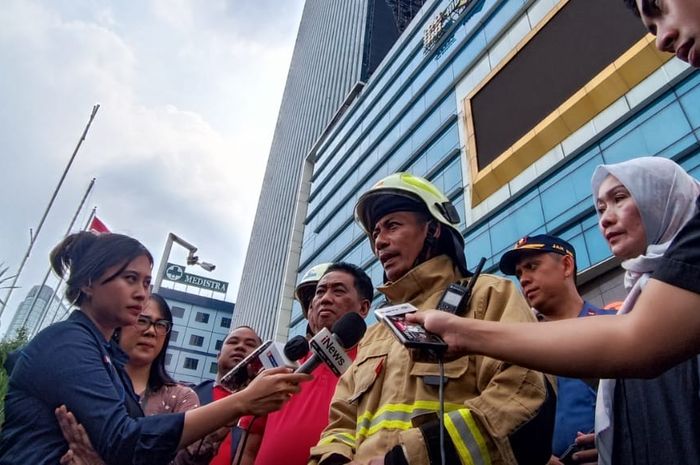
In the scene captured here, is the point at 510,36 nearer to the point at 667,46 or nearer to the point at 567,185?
the point at 567,185

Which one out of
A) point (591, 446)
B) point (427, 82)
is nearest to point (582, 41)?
point (427, 82)

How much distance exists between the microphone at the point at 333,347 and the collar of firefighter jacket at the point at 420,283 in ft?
0.91

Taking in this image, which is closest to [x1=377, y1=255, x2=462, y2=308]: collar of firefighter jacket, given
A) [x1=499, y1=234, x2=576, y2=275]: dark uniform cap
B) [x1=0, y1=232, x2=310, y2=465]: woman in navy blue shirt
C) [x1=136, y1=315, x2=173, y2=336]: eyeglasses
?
[x1=0, y1=232, x2=310, y2=465]: woman in navy blue shirt

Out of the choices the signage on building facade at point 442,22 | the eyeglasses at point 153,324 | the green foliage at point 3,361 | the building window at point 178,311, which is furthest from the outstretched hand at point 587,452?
the building window at point 178,311

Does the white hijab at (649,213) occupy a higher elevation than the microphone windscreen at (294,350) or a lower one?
higher

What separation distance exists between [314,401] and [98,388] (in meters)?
1.37

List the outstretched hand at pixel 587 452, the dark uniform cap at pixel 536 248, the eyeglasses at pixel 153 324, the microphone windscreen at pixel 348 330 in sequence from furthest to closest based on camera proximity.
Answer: the eyeglasses at pixel 153 324 → the dark uniform cap at pixel 536 248 → the microphone windscreen at pixel 348 330 → the outstretched hand at pixel 587 452

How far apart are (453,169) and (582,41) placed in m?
7.84

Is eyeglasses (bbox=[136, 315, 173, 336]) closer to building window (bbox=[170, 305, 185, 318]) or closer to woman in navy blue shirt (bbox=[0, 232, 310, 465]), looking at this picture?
woman in navy blue shirt (bbox=[0, 232, 310, 465])

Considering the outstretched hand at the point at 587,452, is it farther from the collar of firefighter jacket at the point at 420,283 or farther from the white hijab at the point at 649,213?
the collar of firefighter jacket at the point at 420,283

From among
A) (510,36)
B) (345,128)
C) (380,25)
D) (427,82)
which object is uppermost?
(380,25)

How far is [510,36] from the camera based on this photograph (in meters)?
18.5

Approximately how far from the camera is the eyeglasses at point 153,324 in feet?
11.2

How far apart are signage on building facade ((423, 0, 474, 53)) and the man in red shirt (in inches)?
911
